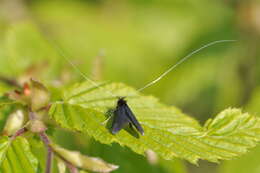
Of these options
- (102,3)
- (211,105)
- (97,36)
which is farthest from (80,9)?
(211,105)

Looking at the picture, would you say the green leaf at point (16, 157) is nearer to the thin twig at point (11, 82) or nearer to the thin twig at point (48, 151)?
the thin twig at point (48, 151)

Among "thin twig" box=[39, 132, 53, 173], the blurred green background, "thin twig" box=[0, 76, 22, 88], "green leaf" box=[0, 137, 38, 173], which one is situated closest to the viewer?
"thin twig" box=[39, 132, 53, 173]

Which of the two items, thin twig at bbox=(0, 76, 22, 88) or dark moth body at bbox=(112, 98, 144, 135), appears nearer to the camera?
dark moth body at bbox=(112, 98, 144, 135)

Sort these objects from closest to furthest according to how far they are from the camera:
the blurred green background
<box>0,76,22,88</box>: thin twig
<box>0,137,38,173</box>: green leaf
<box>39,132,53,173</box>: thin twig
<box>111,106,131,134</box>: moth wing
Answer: <box>39,132,53,173</box>: thin twig
<box>0,137,38,173</box>: green leaf
<box>111,106,131,134</box>: moth wing
<box>0,76,22,88</box>: thin twig
the blurred green background

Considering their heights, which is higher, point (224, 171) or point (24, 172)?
point (224, 171)

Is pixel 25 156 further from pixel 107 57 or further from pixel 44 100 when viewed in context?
pixel 107 57

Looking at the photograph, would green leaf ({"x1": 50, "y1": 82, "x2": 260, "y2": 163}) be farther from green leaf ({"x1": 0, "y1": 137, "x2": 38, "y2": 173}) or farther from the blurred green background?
the blurred green background

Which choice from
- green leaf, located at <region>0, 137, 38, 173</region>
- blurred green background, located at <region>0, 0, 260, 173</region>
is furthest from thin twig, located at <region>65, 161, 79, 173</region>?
blurred green background, located at <region>0, 0, 260, 173</region>
